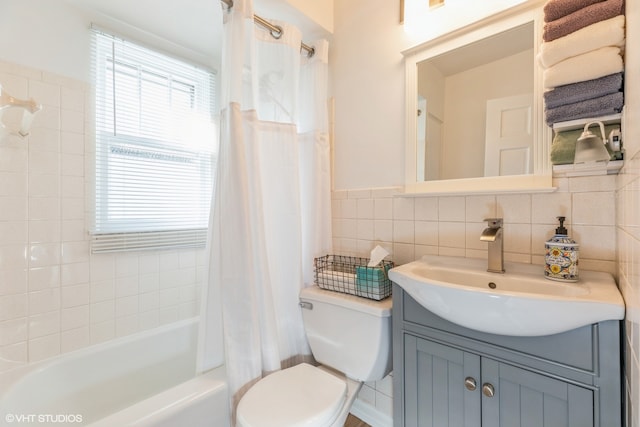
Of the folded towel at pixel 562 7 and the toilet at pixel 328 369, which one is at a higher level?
the folded towel at pixel 562 7

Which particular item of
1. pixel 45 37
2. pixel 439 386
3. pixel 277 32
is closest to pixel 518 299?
pixel 439 386

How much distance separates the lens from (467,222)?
1.24 meters

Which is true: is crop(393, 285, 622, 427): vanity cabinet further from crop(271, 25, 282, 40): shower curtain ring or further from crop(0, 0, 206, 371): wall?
crop(0, 0, 206, 371): wall

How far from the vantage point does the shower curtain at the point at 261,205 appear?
120 cm

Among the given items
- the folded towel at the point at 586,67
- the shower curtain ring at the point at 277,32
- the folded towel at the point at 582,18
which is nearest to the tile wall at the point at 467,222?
the folded towel at the point at 586,67

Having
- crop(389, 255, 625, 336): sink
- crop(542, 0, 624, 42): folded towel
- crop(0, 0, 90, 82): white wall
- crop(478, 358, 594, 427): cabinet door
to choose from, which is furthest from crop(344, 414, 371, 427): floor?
crop(0, 0, 90, 82): white wall

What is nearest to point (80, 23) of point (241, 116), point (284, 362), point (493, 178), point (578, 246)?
point (241, 116)

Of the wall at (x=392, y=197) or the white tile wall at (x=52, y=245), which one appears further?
the white tile wall at (x=52, y=245)

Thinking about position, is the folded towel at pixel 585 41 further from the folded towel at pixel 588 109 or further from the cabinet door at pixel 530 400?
the cabinet door at pixel 530 400

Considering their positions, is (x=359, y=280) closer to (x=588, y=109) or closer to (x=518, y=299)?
(x=518, y=299)

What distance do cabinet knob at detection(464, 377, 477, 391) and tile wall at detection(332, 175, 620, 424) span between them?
1.62ft

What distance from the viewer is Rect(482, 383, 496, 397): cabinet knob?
89cm

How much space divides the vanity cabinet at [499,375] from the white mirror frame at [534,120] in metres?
0.55

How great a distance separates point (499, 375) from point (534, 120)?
0.94 m
